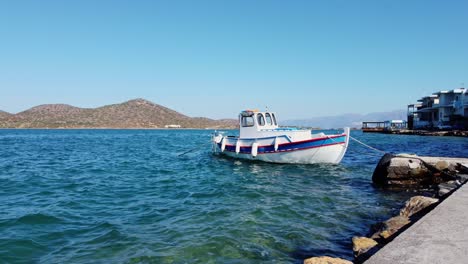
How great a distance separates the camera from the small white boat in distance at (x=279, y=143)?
1988 centimetres

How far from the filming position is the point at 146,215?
926cm

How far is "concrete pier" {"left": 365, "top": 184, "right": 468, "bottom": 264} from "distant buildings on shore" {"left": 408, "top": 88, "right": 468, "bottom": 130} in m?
67.6

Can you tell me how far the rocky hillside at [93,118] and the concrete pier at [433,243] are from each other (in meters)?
158

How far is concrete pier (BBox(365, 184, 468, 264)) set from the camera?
13.2 feet

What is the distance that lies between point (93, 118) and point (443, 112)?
490 ft

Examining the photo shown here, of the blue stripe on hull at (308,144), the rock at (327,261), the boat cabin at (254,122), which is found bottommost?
the rock at (327,261)

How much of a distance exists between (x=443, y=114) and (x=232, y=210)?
73817mm

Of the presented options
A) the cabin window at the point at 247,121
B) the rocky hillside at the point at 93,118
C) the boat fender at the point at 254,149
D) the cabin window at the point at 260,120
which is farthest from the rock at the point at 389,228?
the rocky hillside at the point at 93,118

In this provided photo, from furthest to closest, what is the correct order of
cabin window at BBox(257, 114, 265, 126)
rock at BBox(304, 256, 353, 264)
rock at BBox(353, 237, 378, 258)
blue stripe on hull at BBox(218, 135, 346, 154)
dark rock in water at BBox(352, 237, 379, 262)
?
1. cabin window at BBox(257, 114, 265, 126)
2. blue stripe on hull at BBox(218, 135, 346, 154)
3. rock at BBox(353, 237, 378, 258)
4. dark rock in water at BBox(352, 237, 379, 262)
5. rock at BBox(304, 256, 353, 264)

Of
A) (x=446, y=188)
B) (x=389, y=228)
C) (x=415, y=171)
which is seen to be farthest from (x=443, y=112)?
(x=389, y=228)

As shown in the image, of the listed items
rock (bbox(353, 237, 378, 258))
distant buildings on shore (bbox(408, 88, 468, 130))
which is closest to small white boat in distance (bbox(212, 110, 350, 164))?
rock (bbox(353, 237, 378, 258))

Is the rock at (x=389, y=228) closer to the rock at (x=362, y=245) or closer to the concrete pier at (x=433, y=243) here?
the rock at (x=362, y=245)

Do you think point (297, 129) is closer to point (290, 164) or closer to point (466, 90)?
point (290, 164)

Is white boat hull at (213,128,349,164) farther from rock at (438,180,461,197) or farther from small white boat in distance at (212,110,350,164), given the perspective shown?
rock at (438,180,461,197)
